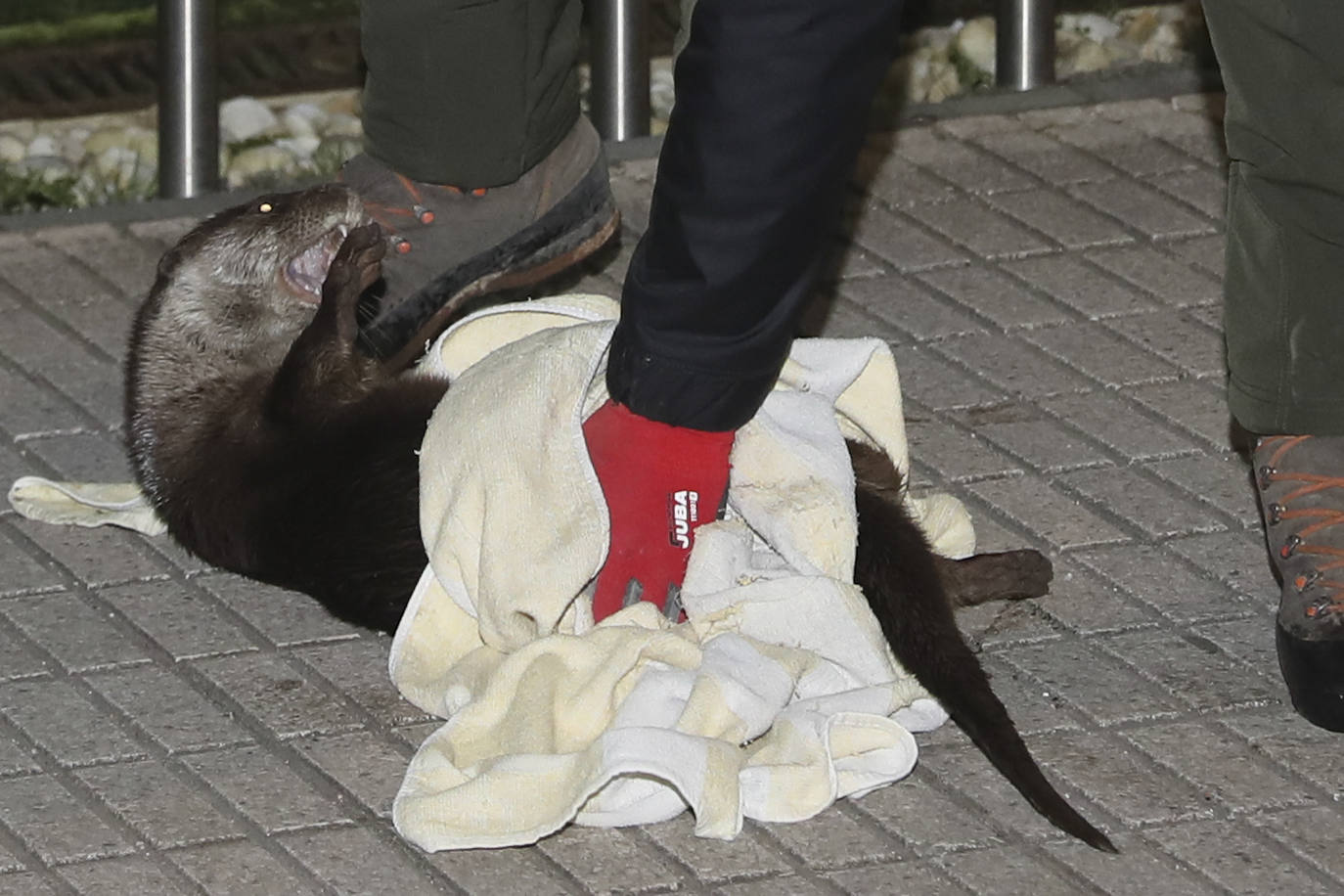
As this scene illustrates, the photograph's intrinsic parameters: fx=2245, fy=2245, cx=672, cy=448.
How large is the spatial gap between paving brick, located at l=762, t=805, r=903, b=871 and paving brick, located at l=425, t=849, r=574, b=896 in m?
0.29

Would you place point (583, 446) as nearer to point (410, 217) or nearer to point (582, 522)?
point (582, 522)

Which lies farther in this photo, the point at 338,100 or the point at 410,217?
the point at 338,100

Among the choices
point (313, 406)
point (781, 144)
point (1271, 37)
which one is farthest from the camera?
point (313, 406)

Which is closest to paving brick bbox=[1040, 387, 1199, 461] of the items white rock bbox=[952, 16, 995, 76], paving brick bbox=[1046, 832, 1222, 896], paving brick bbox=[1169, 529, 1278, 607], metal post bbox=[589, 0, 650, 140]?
paving brick bbox=[1169, 529, 1278, 607]

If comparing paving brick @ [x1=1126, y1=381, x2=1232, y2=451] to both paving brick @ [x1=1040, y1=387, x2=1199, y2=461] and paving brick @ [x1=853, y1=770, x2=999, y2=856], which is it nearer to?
paving brick @ [x1=1040, y1=387, x2=1199, y2=461]

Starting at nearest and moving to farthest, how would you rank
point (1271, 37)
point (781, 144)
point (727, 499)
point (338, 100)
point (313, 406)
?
point (781, 144) < point (1271, 37) < point (727, 499) < point (313, 406) < point (338, 100)

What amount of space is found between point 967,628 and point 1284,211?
2.44ft

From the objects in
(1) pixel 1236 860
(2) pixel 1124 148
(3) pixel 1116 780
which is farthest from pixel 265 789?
(2) pixel 1124 148

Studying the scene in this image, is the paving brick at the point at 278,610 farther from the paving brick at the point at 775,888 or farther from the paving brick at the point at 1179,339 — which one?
the paving brick at the point at 1179,339

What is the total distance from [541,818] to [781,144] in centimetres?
86

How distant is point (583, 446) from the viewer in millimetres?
3018

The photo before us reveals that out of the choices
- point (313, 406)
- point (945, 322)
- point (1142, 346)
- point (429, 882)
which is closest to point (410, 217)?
point (313, 406)

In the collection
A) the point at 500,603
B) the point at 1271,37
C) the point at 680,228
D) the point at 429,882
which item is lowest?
the point at 429,882

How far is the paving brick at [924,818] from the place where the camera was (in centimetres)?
278
